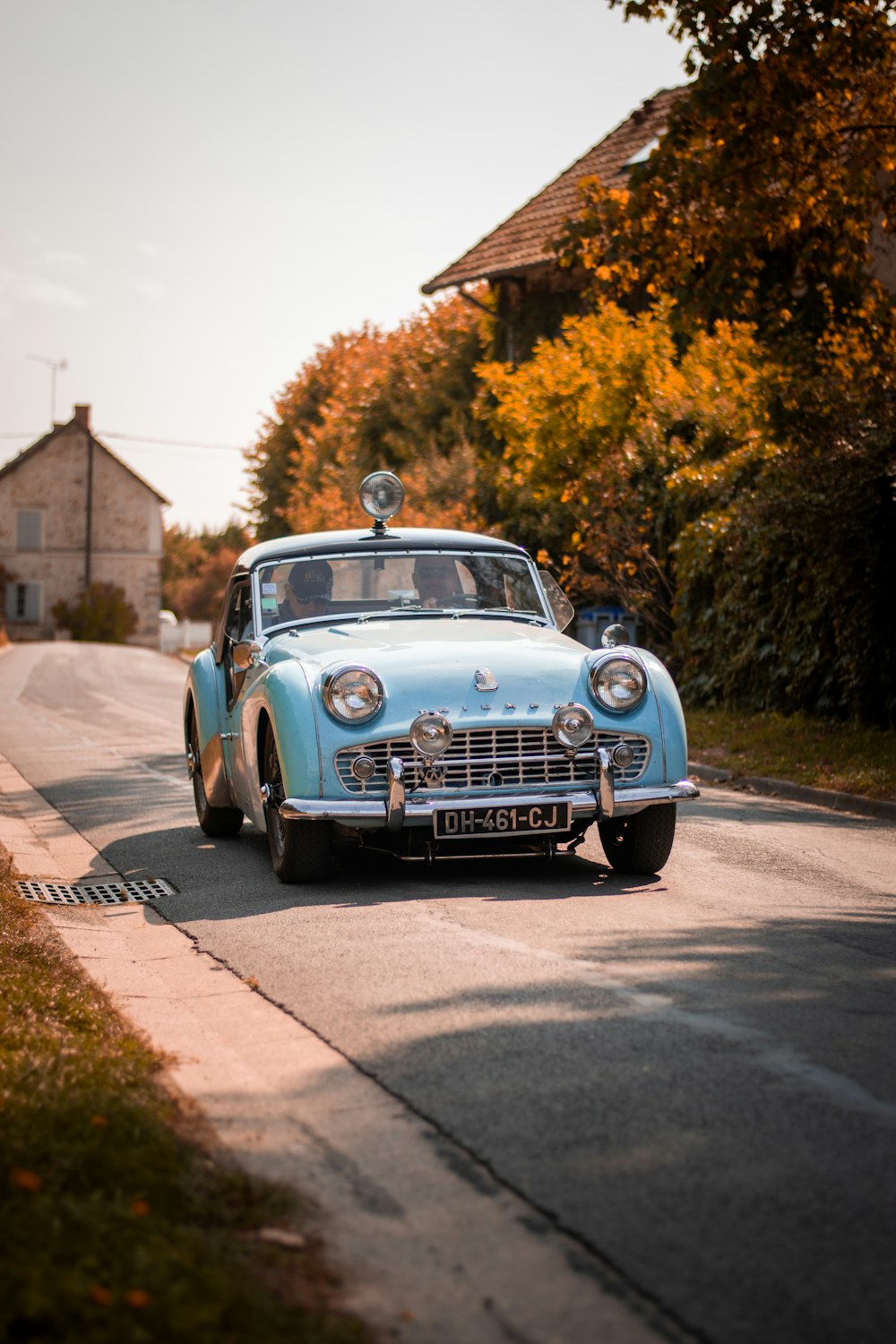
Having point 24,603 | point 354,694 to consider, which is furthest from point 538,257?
point 24,603

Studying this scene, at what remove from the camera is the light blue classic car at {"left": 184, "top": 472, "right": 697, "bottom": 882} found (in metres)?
7.38

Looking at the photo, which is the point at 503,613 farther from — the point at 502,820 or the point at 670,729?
the point at 502,820

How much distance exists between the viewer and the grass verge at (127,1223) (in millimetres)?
2705

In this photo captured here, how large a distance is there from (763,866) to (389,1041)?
13.3ft

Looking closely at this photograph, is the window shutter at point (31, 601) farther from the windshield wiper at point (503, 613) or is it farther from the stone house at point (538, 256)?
the windshield wiper at point (503, 613)

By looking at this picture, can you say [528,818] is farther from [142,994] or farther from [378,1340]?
[378,1340]

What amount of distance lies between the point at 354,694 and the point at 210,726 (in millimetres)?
2358

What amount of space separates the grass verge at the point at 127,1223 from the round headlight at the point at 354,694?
9.65 ft

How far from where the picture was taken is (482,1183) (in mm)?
3635

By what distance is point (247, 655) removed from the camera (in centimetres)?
852

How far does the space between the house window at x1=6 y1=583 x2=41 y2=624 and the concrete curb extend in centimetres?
6951

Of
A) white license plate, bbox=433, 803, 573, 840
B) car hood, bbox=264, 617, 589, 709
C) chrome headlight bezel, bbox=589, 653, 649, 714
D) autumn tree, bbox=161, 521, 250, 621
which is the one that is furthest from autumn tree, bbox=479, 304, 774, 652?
autumn tree, bbox=161, 521, 250, 621

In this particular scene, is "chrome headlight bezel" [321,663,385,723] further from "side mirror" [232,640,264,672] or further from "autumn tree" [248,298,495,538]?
"autumn tree" [248,298,495,538]

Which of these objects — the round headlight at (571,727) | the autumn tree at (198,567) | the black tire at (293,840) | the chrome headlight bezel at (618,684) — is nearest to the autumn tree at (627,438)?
the chrome headlight bezel at (618,684)
